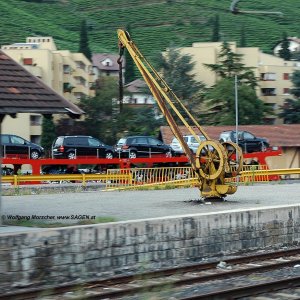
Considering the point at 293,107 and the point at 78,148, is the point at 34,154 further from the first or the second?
the point at 293,107

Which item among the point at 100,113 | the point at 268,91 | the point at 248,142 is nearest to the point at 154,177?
the point at 248,142

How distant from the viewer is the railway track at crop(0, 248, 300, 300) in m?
13.8

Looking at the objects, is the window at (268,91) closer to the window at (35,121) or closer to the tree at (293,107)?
the tree at (293,107)

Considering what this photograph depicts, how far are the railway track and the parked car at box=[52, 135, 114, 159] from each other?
31.5 m

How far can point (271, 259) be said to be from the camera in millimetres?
18594

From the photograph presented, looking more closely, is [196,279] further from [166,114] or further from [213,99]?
[213,99]

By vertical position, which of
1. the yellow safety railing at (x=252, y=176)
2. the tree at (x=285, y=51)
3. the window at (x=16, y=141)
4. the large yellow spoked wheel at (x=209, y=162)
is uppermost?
the tree at (x=285, y=51)

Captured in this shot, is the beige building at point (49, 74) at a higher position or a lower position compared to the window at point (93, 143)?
higher

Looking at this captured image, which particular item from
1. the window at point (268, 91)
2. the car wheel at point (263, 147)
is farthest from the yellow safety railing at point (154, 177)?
the window at point (268, 91)

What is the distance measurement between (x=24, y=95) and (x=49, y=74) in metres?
69.8

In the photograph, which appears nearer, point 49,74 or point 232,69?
point 49,74

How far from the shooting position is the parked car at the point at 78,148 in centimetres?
4950

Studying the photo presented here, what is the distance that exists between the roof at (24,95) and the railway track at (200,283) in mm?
5018

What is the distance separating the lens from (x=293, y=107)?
92688mm
